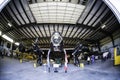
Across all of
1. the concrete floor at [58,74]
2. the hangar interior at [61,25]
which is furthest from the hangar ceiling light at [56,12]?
the concrete floor at [58,74]

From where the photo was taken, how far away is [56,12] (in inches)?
1081

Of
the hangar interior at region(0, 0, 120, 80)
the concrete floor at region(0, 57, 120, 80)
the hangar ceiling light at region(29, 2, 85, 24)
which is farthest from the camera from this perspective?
the hangar ceiling light at region(29, 2, 85, 24)

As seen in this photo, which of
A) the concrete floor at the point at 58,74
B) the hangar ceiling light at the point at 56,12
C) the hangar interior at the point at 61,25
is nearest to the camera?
the concrete floor at the point at 58,74

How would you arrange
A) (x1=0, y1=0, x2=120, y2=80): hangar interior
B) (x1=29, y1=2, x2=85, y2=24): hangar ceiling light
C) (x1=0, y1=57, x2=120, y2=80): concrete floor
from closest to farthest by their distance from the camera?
(x1=0, y1=57, x2=120, y2=80): concrete floor → (x1=0, y1=0, x2=120, y2=80): hangar interior → (x1=29, y1=2, x2=85, y2=24): hangar ceiling light

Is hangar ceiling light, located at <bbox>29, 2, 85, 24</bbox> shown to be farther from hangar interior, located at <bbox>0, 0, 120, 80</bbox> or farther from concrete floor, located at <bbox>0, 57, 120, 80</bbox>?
concrete floor, located at <bbox>0, 57, 120, 80</bbox>

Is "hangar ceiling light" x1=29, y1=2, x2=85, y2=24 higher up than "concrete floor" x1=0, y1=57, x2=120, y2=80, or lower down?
higher up

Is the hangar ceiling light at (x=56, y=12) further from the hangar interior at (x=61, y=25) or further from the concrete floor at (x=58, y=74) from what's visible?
the concrete floor at (x=58, y=74)

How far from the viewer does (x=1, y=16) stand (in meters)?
27.2

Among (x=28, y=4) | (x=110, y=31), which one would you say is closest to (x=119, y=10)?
(x=28, y=4)

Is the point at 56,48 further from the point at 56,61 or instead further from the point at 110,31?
the point at 110,31

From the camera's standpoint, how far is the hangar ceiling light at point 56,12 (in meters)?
24.6

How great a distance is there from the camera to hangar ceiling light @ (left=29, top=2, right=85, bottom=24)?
24.6 m

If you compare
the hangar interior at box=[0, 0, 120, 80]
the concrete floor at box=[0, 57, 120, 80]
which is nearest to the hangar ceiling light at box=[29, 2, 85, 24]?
the hangar interior at box=[0, 0, 120, 80]

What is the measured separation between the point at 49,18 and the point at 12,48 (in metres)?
18.3
